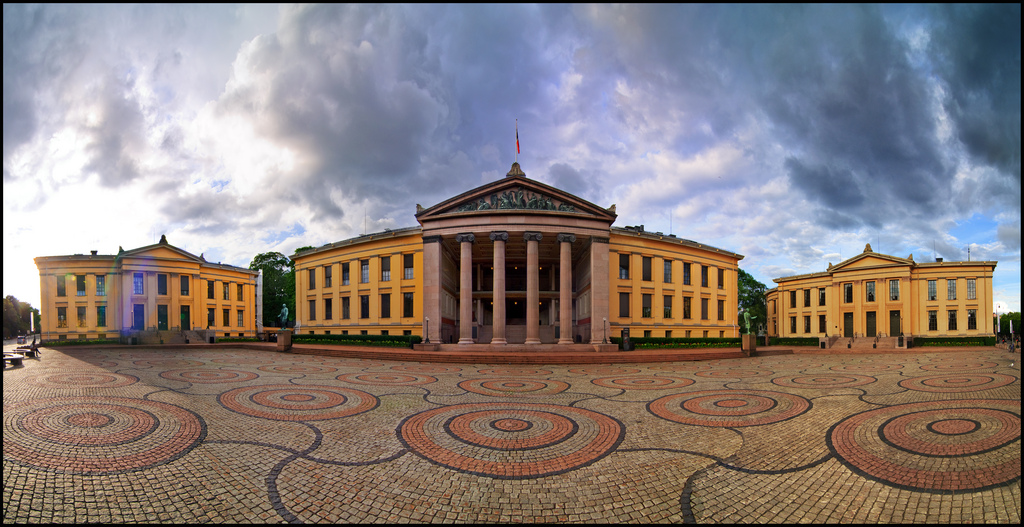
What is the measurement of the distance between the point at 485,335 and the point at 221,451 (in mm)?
39732

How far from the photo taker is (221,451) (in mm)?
8594

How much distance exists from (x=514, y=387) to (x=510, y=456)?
831 cm

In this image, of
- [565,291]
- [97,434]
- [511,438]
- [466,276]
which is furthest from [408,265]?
[511,438]

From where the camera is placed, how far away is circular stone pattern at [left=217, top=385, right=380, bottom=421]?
11577 mm

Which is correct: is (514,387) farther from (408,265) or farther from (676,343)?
(408,265)

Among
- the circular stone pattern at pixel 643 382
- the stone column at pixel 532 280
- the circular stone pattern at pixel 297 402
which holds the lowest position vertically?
the circular stone pattern at pixel 643 382

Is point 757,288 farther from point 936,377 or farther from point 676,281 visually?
point 936,377

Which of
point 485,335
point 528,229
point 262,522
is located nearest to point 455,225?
point 528,229

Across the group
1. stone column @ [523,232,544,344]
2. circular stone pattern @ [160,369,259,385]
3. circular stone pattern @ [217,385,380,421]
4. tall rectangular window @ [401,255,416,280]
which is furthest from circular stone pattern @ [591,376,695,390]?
tall rectangular window @ [401,255,416,280]

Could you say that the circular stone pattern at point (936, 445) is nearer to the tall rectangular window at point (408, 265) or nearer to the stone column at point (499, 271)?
the stone column at point (499, 271)

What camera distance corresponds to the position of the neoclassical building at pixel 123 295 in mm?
49250

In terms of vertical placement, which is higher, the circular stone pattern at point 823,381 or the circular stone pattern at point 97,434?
the circular stone pattern at point 97,434

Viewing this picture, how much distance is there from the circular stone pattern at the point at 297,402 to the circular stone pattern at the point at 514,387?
12.7 feet

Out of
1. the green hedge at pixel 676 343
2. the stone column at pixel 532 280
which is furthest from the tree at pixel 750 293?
the stone column at pixel 532 280
